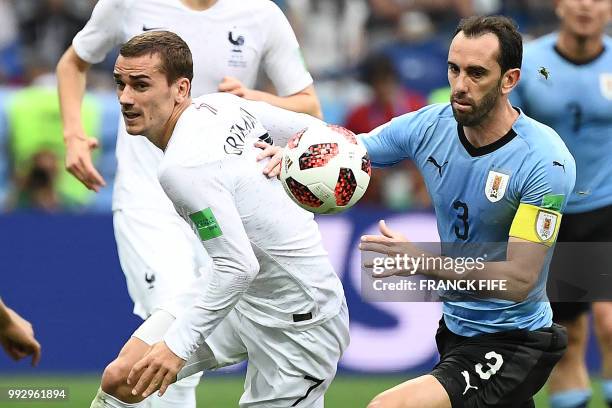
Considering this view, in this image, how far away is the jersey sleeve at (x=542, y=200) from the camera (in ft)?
16.9

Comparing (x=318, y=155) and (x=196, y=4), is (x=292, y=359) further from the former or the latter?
(x=196, y=4)

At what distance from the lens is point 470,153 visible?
17.7 ft

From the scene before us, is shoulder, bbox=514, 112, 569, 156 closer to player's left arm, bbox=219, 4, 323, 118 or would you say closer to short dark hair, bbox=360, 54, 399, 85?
player's left arm, bbox=219, 4, 323, 118

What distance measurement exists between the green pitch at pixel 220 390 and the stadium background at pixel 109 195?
0.02 m

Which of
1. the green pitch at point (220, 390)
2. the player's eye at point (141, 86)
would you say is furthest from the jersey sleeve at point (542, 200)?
the green pitch at point (220, 390)

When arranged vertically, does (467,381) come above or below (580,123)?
Result: below

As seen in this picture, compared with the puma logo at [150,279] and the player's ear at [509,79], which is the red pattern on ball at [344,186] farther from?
the puma logo at [150,279]

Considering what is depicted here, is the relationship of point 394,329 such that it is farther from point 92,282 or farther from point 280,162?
point 280,162

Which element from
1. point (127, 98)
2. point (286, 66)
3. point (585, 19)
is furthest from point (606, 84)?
point (127, 98)

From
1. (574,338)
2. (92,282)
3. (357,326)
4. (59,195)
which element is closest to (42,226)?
(92,282)

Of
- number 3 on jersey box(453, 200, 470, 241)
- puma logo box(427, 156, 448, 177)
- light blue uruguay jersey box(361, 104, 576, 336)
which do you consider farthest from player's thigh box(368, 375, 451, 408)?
puma logo box(427, 156, 448, 177)

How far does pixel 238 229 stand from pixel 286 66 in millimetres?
2060

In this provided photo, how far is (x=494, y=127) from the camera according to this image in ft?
17.6

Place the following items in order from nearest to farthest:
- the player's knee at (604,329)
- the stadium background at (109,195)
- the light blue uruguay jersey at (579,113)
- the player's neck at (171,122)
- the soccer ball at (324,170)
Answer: the soccer ball at (324,170) < the player's neck at (171,122) < the player's knee at (604,329) < the light blue uruguay jersey at (579,113) < the stadium background at (109,195)
